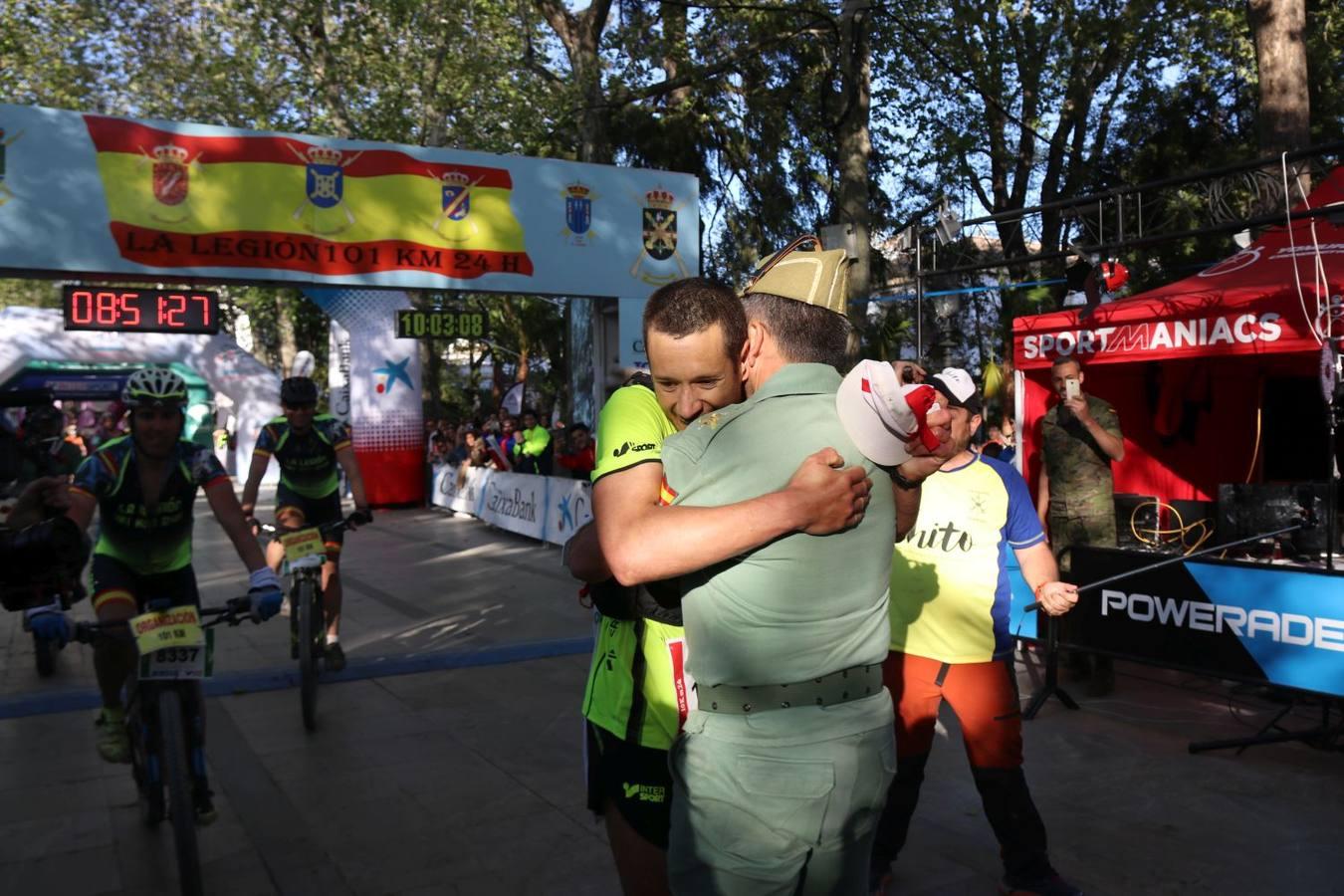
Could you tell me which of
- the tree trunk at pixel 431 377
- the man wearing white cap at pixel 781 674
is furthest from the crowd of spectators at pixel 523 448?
the man wearing white cap at pixel 781 674

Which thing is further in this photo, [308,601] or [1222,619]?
[308,601]

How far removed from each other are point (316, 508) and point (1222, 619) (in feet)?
17.9

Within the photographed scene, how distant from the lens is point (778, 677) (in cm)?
195

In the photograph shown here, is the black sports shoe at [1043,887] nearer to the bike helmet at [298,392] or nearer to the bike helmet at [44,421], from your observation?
the bike helmet at [298,392]

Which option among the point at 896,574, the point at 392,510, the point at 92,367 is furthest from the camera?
the point at 92,367

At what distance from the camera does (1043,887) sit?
12.7 feet

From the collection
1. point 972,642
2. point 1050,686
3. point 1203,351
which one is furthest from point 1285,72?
point 972,642

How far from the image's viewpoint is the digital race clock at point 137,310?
10.6 meters

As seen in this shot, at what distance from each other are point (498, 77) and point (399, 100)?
2450mm

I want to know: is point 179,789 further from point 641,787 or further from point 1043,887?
point 1043,887

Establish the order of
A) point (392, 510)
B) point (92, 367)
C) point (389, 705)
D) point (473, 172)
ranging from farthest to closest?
point (92, 367)
point (392, 510)
point (473, 172)
point (389, 705)

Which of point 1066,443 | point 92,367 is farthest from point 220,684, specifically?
point 92,367

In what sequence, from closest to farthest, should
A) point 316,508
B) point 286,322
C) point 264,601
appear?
point 264,601, point 316,508, point 286,322

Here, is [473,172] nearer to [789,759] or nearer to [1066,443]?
[1066,443]
